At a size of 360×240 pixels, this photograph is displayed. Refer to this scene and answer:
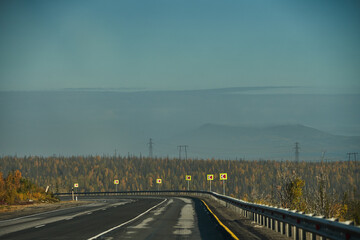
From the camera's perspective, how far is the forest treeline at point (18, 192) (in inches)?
1930

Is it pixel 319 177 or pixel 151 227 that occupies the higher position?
pixel 319 177

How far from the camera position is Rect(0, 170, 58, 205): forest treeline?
4903 centimetres

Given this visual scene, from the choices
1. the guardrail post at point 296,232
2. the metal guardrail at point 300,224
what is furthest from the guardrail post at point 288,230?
the guardrail post at point 296,232

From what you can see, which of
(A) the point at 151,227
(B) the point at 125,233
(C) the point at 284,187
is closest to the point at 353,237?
(B) the point at 125,233

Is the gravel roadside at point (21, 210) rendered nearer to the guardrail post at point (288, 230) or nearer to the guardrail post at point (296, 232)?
the guardrail post at point (288, 230)

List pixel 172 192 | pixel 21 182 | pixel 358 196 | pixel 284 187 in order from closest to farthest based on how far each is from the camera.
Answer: pixel 358 196 → pixel 284 187 → pixel 21 182 → pixel 172 192

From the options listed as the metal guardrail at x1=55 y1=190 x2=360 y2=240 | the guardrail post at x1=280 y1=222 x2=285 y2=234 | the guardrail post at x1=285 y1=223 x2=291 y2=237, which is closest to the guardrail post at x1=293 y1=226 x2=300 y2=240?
the metal guardrail at x1=55 y1=190 x2=360 y2=240

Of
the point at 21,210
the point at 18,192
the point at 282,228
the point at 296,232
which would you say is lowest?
the point at 21,210

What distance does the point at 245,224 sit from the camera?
83.5 feet

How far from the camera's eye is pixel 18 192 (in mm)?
56938

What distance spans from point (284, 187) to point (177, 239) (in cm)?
2017

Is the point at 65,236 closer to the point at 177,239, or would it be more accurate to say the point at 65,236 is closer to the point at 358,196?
the point at 177,239

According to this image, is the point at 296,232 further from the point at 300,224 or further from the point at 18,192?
the point at 18,192

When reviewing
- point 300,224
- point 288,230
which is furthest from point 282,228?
point 300,224
